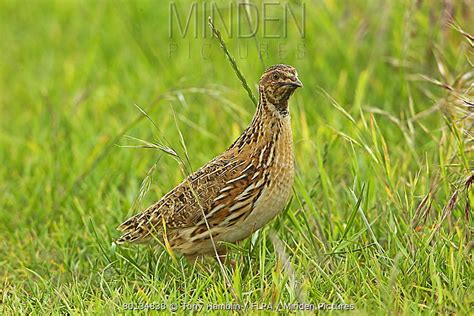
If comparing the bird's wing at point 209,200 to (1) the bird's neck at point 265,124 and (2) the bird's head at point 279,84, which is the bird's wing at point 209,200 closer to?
(1) the bird's neck at point 265,124

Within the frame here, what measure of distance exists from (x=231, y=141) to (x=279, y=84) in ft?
5.98

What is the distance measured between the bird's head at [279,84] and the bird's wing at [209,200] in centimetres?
33

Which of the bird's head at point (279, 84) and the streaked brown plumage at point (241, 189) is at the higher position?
the bird's head at point (279, 84)

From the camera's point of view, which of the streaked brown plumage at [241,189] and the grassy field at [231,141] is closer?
the grassy field at [231,141]

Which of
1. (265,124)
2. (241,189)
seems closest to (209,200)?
(241,189)

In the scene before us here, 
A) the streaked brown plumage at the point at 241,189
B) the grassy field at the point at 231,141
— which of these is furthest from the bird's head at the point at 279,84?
the grassy field at the point at 231,141

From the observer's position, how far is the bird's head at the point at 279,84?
4.68 meters

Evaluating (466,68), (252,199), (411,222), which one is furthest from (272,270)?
(466,68)

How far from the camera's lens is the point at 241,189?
4.70m

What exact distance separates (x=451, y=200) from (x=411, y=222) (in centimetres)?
26

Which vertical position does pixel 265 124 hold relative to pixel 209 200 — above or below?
above

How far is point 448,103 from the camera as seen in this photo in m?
5.51

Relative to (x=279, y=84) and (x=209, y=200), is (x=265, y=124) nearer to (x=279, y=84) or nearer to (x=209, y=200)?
(x=279, y=84)

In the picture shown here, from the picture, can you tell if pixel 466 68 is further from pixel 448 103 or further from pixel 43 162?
pixel 43 162
